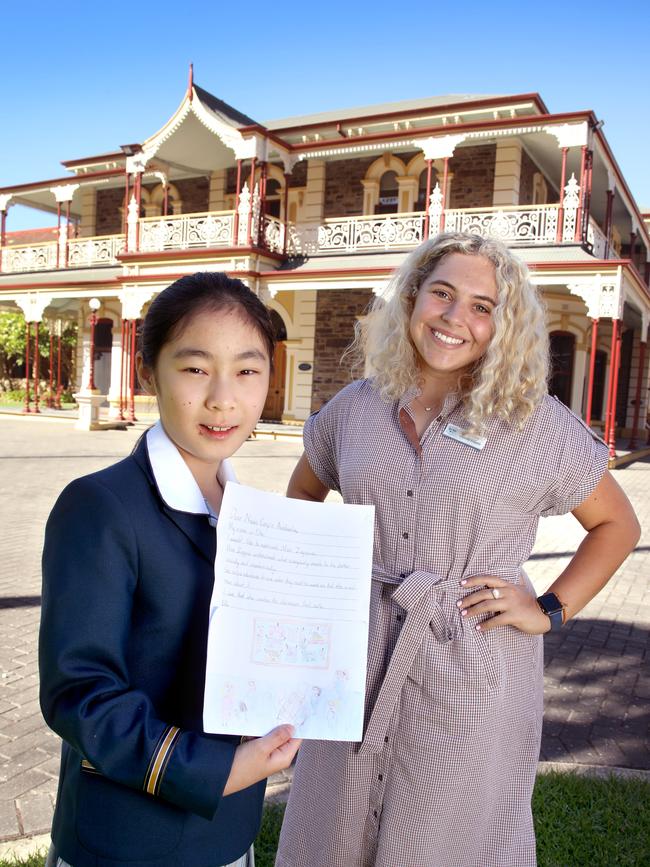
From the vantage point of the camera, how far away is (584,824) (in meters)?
2.87

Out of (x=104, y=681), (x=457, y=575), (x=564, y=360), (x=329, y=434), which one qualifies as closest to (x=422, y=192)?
(x=564, y=360)

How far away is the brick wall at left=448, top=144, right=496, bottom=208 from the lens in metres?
17.2

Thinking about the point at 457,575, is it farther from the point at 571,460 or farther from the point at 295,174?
the point at 295,174

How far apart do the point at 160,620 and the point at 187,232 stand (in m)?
18.5

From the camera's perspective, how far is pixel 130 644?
1137 mm

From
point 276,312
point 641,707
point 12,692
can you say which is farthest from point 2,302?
point 641,707

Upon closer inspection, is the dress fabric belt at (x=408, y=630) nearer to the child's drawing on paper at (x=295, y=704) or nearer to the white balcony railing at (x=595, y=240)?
the child's drawing on paper at (x=295, y=704)

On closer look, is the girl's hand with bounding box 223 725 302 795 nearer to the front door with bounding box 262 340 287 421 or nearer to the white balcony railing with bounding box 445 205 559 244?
the white balcony railing with bounding box 445 205 559 244

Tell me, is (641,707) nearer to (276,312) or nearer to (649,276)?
(276,312)

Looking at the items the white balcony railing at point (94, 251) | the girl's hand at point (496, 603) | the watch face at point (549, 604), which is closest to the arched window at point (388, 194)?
the white balcony railing at point (94, 251)

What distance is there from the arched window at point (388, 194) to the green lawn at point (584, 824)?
17.2 metres

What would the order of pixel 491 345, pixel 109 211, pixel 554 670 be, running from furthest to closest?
pixel 109 211
pixel 554 670
pixel 491 345

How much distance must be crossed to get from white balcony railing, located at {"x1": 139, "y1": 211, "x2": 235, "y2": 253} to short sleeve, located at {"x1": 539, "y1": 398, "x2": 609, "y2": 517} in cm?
1669

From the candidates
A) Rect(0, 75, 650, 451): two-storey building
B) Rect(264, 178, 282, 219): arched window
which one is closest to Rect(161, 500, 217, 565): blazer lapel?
Rect(0, 75, 650, 451): two-storey building
